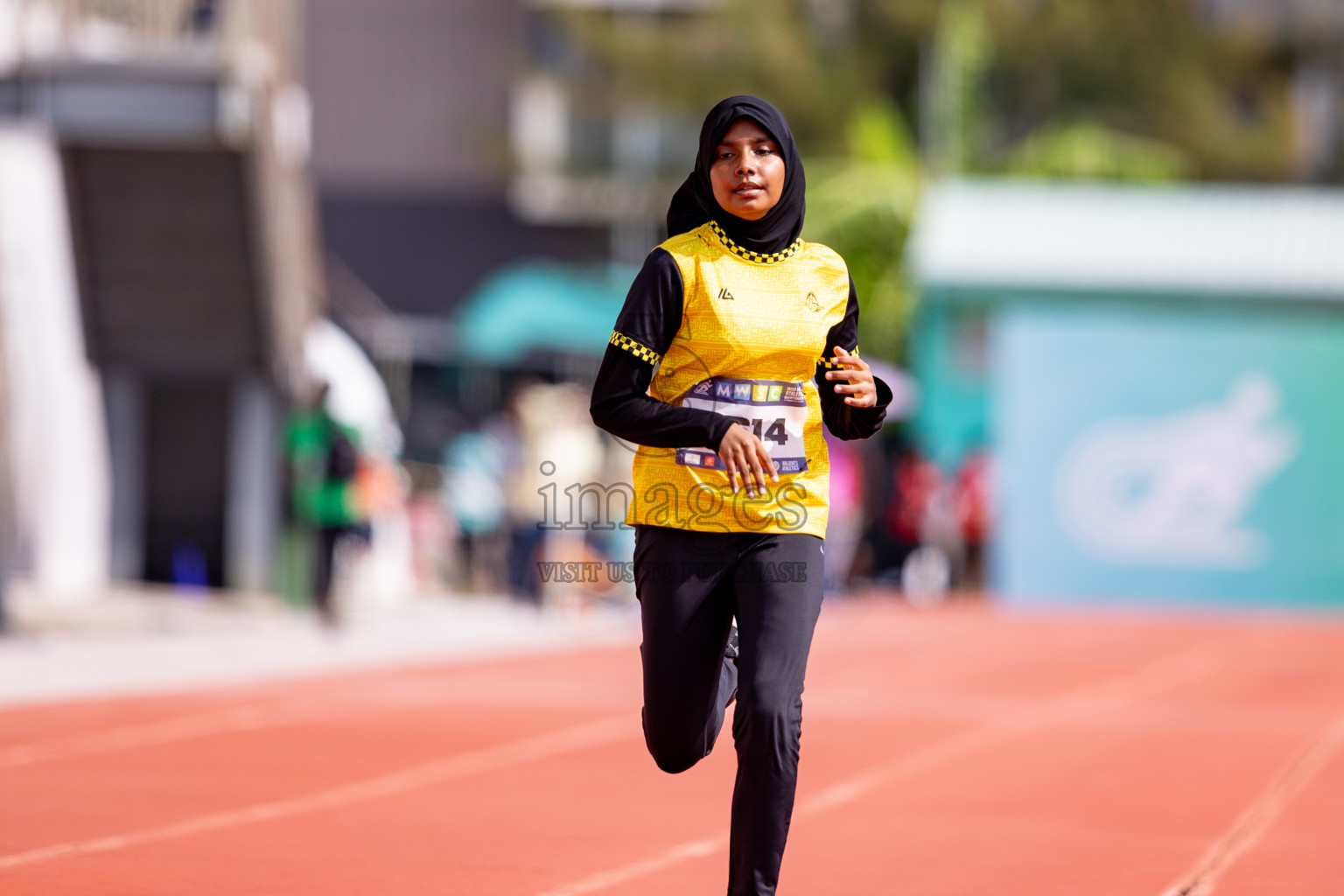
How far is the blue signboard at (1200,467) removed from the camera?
22.4m

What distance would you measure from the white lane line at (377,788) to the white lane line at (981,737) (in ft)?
5.12

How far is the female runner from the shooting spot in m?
5.05

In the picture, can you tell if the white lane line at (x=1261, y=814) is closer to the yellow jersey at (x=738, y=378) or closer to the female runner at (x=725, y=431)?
the female runner at (x=725, y=431)

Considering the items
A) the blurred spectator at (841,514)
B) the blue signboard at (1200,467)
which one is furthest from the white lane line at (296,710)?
the blue signboard at (1200,467)

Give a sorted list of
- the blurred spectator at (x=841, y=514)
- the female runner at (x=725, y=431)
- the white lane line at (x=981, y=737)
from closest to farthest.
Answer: the female runner at (x=725, y=431), the white lane line at (x=981, y=737), the blurred spectator at (x=841, y=514)

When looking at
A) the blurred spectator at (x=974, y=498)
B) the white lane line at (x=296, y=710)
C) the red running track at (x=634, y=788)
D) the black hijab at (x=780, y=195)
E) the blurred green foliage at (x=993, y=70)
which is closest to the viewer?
the black hijab at (x=780, y=195)

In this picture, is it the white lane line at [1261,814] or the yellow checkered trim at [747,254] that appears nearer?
the yellow checkered trim at [747,254]

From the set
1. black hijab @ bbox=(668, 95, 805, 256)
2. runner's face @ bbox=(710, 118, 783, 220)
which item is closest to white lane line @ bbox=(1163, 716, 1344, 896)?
black hijab @ bbox=(668, 95, 805, 256)

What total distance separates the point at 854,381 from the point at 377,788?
4049 mm

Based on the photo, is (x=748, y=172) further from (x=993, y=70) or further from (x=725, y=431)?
(x=993, y=70)

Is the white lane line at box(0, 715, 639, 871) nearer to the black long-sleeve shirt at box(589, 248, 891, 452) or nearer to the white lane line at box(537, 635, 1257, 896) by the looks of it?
the white lane line at box(537, 635, 1257, 896)

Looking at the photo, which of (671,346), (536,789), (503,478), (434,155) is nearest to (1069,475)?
(503,478)

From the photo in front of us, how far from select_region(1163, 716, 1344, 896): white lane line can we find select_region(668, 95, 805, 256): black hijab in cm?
247

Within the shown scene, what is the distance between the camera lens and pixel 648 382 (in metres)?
5.13
